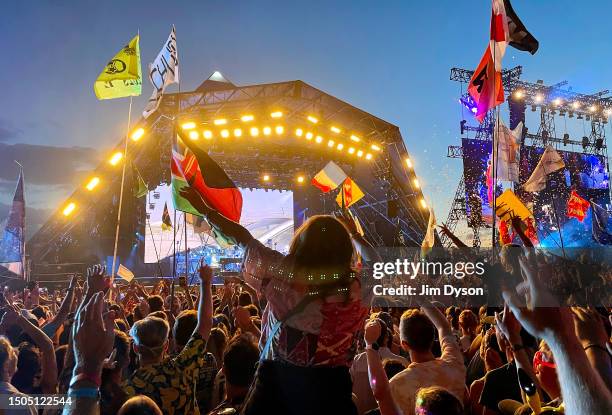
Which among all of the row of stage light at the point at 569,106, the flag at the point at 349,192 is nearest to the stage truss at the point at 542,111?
the row of stage light at the point at 569,106

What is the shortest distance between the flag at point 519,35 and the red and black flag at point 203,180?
16.9 ft

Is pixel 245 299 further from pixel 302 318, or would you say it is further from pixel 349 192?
pixel 349 192

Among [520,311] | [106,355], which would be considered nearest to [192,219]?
[106,355]

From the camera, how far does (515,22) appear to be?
7254mm

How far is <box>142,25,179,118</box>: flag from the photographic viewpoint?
8773mm

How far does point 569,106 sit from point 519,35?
101 feet

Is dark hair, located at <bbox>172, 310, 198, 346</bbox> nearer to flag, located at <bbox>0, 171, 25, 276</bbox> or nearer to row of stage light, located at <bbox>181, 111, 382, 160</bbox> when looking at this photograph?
flag, located at <bbox>0, 171, 25, 276</bbox>

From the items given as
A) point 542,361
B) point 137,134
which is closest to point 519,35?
point 542,361

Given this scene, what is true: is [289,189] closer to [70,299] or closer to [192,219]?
[192,219]

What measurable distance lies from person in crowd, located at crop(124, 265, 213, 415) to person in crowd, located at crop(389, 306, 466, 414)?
47.2 inches

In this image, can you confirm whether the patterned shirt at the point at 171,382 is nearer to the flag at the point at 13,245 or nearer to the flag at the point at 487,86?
the flag at the point at 487,86

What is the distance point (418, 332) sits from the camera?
282cm

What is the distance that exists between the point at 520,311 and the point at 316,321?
3.04 feet

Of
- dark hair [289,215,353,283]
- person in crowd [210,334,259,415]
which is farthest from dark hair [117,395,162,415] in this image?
dark hair [289,215,353,283]
